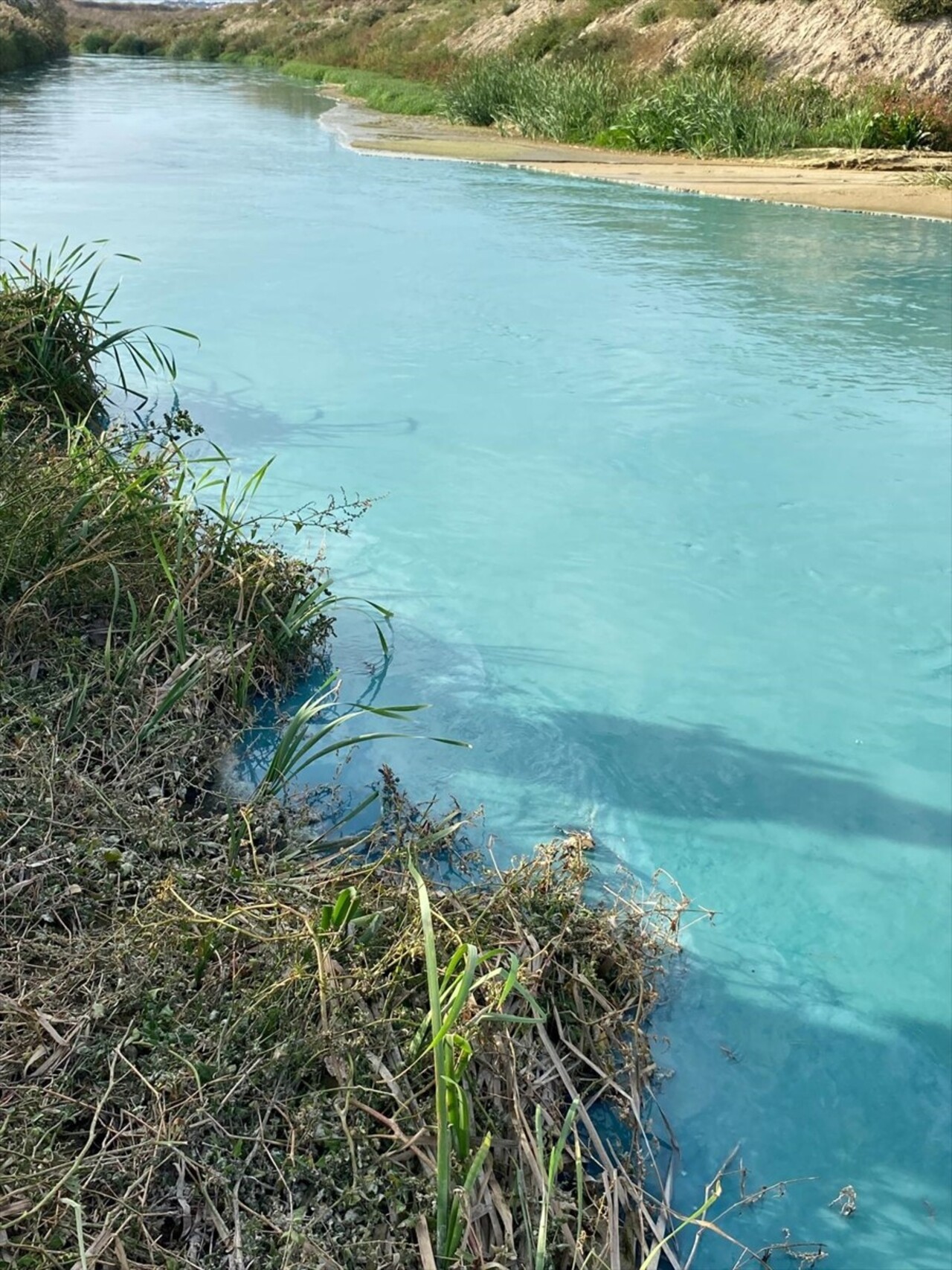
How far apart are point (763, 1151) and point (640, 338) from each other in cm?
582

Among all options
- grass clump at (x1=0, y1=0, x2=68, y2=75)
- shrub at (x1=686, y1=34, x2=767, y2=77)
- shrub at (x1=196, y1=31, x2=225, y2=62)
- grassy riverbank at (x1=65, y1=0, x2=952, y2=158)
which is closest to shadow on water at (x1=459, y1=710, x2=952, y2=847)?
grassy riverbank at (x1=65, y1=0, x2=952, y2=158)

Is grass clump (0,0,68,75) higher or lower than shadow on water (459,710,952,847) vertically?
higher

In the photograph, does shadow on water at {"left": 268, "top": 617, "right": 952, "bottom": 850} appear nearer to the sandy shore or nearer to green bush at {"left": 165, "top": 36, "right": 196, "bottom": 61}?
the sandy shore

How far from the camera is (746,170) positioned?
568 inches

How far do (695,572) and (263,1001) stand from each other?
9.45ft

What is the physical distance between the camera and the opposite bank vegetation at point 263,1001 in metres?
1.85

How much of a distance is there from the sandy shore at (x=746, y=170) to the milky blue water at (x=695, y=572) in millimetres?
1950

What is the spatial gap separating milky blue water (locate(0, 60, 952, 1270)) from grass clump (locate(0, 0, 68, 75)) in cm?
2645

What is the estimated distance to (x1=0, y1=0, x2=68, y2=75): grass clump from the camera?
107 feet

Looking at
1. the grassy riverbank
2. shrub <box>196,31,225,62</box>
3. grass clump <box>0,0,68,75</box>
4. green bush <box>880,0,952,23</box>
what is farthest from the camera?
shrub <box>196,31,225,62</box>

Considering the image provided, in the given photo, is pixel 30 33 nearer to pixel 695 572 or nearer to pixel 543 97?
pixel 543 97

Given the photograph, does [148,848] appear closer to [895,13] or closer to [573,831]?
[573,831]

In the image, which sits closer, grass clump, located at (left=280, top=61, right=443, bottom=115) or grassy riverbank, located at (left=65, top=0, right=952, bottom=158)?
grassy riverbank, located at (left=65, top=0, right=952, bottom=158)

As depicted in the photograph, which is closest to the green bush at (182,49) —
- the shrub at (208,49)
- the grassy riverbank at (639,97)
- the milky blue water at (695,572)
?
the shrub at (208,49)
